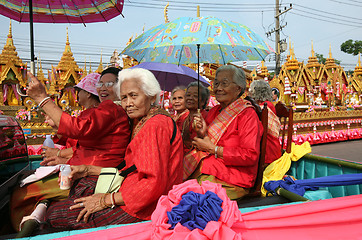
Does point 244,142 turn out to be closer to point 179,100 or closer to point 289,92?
point 179,100

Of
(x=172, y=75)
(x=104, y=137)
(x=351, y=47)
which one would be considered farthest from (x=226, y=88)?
(x=351, y=47)

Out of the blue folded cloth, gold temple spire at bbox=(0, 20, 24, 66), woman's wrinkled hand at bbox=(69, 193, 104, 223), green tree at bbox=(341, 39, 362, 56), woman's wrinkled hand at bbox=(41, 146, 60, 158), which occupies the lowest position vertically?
woman's wrinkled hand at bbox=(69, 193, 104, 223)

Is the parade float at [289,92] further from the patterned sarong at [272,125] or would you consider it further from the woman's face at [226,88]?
the patterned sarong at [272,125]

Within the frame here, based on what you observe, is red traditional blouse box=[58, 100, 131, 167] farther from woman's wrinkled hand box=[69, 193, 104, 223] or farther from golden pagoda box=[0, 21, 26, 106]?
golden pagoda box=[0, 21, 26, 106]

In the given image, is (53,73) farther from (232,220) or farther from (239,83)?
(232,220)

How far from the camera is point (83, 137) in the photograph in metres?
1.91

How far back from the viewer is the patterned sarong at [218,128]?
233cm

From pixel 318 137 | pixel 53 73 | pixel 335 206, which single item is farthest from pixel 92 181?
pixel 318 137

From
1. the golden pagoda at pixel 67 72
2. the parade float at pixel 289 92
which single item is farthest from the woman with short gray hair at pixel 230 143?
the golden pagoda at pixel 67 72

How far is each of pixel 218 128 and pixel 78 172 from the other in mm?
1278

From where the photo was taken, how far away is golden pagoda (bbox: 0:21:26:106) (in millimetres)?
7332

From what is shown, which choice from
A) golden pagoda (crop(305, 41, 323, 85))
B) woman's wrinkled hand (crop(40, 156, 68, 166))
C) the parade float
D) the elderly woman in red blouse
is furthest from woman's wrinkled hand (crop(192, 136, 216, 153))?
golden pagoda (crop(305, 41, 323, 85))

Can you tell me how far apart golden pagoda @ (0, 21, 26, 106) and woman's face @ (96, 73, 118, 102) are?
6.52m

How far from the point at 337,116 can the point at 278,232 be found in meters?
11.3
